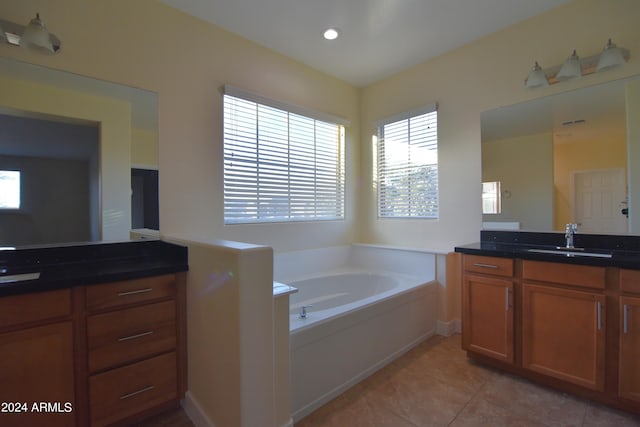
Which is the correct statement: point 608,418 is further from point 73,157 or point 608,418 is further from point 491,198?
point 73,157

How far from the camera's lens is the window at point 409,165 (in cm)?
292

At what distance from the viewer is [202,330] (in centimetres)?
147

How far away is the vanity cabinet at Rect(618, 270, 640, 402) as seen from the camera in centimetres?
149

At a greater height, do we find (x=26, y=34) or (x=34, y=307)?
(x=26, y=34)

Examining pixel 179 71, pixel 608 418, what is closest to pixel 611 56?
pixel 608 418

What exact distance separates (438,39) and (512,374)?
2708 millimetres

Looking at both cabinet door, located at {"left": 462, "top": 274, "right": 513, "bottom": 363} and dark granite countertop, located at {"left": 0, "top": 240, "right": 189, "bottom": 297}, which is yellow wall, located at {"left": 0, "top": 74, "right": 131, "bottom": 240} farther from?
cabinet door, located at {"left": 462, "top": 274, "right": 513, "bottom": 363}

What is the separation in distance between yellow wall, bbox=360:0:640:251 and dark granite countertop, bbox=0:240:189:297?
232 cm

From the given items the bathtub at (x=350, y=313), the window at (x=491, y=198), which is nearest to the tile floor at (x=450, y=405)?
the bathtub at (x=350, y=313)

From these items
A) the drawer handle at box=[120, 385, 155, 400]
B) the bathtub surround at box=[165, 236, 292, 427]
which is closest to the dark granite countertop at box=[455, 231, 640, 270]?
the bathtub surround at box=[165, 236, 292, 427]

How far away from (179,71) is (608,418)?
11.3 feet

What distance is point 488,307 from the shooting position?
1.99 m

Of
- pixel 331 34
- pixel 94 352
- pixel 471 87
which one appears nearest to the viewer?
pixel 94 352

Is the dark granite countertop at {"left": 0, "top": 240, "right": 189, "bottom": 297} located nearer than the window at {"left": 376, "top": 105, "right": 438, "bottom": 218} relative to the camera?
Yes
